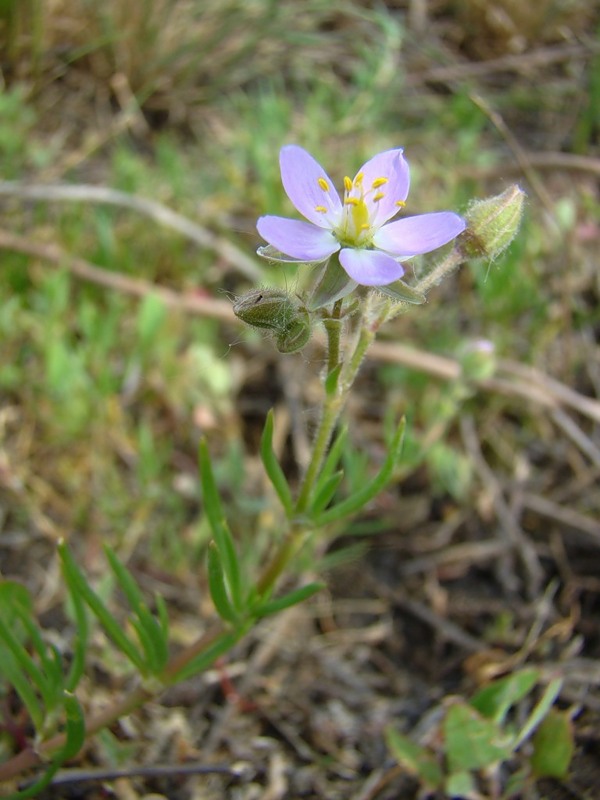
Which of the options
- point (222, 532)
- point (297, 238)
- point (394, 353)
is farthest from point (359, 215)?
point (394, 353)

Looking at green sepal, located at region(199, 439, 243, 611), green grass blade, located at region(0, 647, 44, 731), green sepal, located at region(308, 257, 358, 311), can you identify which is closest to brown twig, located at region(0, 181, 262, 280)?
green sepal, located at region(199, 439, 243, 611)

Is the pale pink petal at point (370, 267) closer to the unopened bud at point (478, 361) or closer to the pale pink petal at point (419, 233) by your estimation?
the pale pink petal at point (419, 233)

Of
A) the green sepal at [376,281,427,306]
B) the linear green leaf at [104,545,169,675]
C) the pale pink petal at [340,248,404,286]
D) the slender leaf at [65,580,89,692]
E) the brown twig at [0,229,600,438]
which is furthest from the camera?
the brown twig at [0,229,600,438]

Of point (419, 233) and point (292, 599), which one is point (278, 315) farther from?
point (292, 599)

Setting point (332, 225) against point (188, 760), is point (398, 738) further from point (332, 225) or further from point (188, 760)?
point (332, 225)

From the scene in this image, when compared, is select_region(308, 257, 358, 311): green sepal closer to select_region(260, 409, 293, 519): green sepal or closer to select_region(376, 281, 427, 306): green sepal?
select_region(376, 281, 427, 306): green sepal

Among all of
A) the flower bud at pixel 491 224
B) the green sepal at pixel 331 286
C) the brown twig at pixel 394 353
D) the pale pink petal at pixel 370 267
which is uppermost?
the pale pink petal at pixel 370 267

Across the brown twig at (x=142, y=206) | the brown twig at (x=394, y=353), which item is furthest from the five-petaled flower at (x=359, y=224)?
the brown twig at (x=142, y=206)
